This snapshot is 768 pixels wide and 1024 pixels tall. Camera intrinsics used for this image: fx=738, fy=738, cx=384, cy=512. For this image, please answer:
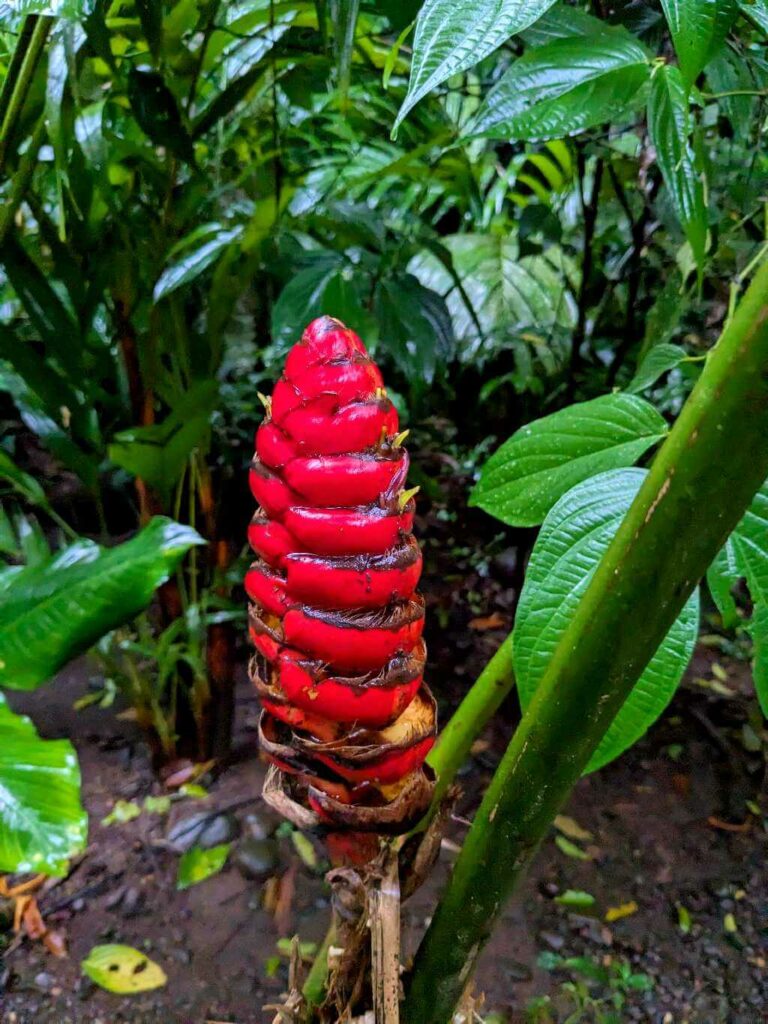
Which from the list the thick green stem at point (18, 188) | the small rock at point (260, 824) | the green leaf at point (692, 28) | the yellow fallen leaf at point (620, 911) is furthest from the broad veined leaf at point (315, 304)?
the yellow fallen leaf at point (620, 911)

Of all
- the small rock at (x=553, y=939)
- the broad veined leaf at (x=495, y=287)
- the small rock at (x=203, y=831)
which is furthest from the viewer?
the broad veined leaf at (x=495, y=287)

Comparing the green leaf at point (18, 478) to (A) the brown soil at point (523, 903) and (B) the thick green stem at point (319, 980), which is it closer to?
(A) the brown soil at point (523, 903)

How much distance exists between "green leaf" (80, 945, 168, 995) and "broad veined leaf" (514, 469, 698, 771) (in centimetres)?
72

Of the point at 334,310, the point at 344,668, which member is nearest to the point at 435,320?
the point at 334,310

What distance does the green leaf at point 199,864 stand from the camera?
3.03 feet

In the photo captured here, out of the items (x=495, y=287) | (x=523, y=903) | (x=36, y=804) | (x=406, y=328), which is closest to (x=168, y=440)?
(x=406, y=328)

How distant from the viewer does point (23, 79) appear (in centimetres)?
54

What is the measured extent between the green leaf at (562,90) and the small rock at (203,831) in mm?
911

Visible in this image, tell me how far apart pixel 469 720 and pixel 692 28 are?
34cm

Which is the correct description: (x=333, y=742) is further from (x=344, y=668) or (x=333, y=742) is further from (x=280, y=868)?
(x=280, y=868)

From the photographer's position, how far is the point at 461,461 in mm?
1435

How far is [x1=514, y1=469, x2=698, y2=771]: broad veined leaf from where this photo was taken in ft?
1.03

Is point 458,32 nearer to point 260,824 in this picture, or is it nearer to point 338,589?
point 338,589

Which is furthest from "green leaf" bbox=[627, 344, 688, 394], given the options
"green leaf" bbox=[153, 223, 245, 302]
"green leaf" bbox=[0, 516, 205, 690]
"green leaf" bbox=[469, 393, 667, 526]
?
"green leaf" bbox=[153, 223, 245, 302]
